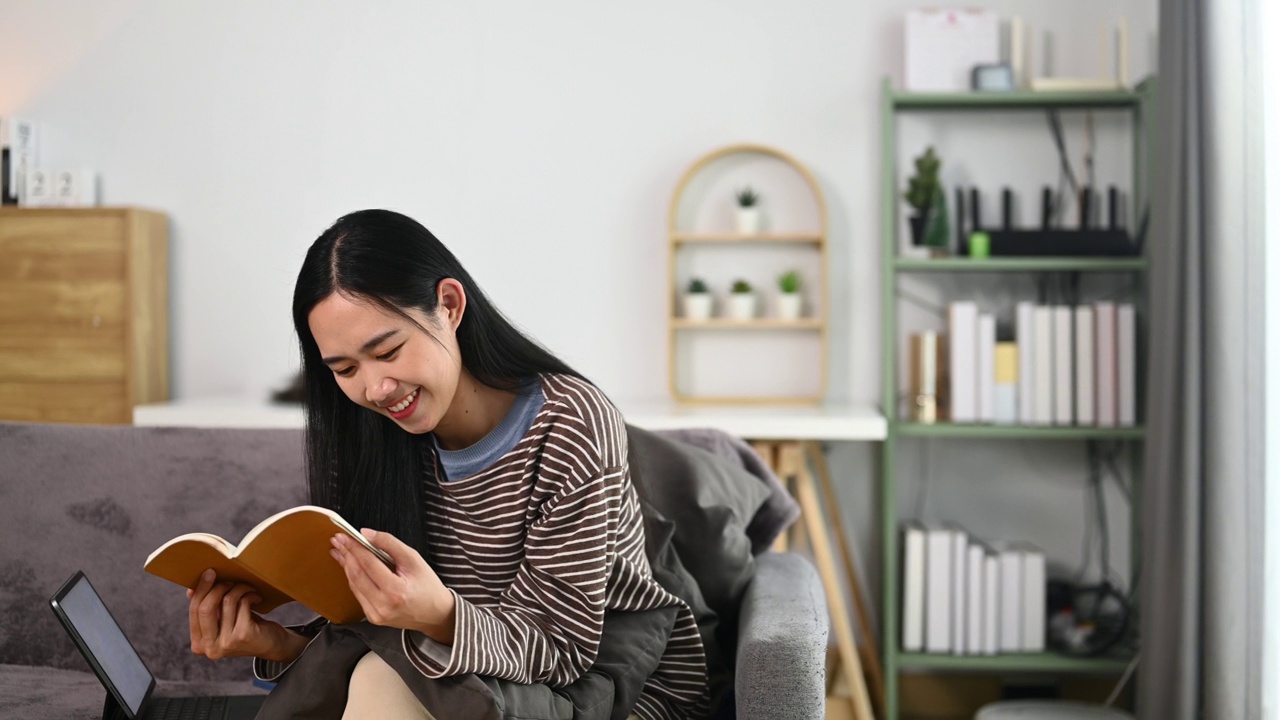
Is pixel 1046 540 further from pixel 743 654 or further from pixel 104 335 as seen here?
pixel 104 335

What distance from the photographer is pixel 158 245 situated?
131 inches

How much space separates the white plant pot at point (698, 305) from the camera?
318cm

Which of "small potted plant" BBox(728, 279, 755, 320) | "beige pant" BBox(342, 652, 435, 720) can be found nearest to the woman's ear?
"beige pant" BBox(342, 652, 435, 720)

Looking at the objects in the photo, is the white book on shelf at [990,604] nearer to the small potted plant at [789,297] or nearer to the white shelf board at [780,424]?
the white shelf board at [780,424]

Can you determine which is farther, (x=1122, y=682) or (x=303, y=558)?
(x=1122, y=682)

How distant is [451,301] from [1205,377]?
164cm

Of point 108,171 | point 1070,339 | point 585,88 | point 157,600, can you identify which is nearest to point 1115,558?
point 1070,339

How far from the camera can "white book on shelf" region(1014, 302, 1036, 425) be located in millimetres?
2932

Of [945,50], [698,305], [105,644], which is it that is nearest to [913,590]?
[698,305]

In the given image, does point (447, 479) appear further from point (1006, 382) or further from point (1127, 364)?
point (1127, 364)

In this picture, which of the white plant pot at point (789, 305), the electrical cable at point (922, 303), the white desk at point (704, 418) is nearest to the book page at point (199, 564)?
the white desk at point (704, 418)

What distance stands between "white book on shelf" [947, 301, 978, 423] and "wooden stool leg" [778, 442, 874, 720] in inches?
16.4

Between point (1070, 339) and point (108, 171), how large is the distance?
2.71m

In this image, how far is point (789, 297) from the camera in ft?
10.4
